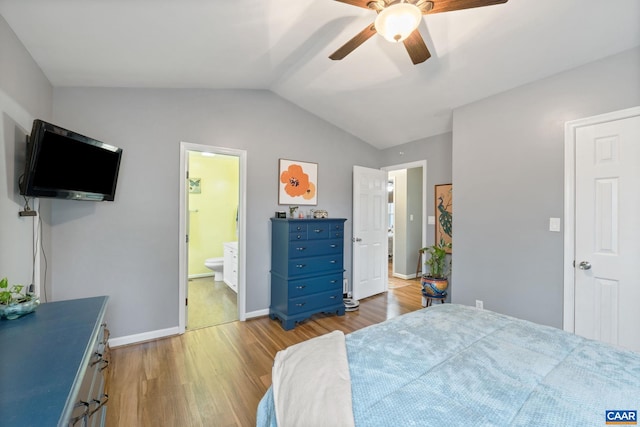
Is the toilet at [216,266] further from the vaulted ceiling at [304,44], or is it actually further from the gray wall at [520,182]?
the gray wall at [520,182]

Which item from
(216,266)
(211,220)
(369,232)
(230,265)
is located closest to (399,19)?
(369,232)

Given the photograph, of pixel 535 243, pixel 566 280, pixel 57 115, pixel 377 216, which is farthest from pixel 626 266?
pixel 57 115

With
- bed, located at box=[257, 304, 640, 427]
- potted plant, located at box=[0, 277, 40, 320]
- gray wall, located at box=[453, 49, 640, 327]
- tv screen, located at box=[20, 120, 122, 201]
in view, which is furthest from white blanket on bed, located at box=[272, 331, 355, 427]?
gray wall, located at box=[453, 49, 640, 327]

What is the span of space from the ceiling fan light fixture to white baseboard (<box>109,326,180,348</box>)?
319cm

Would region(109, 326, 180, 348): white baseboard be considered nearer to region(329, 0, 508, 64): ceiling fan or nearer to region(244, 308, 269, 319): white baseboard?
region(244, 308, 269, 319): white baseboard

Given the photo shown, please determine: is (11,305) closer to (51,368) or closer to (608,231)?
(51,368)

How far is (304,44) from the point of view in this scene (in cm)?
229

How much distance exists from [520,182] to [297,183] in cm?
244

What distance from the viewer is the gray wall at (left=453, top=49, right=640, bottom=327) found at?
2156mm

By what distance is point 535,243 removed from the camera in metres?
2.44

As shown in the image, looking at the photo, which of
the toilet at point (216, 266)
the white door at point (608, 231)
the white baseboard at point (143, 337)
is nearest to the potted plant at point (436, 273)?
the white door at point (608, 231)

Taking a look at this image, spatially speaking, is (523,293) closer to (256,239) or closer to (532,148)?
(532,148)

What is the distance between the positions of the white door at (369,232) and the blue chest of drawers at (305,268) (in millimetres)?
672

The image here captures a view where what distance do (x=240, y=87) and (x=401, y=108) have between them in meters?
1.93
